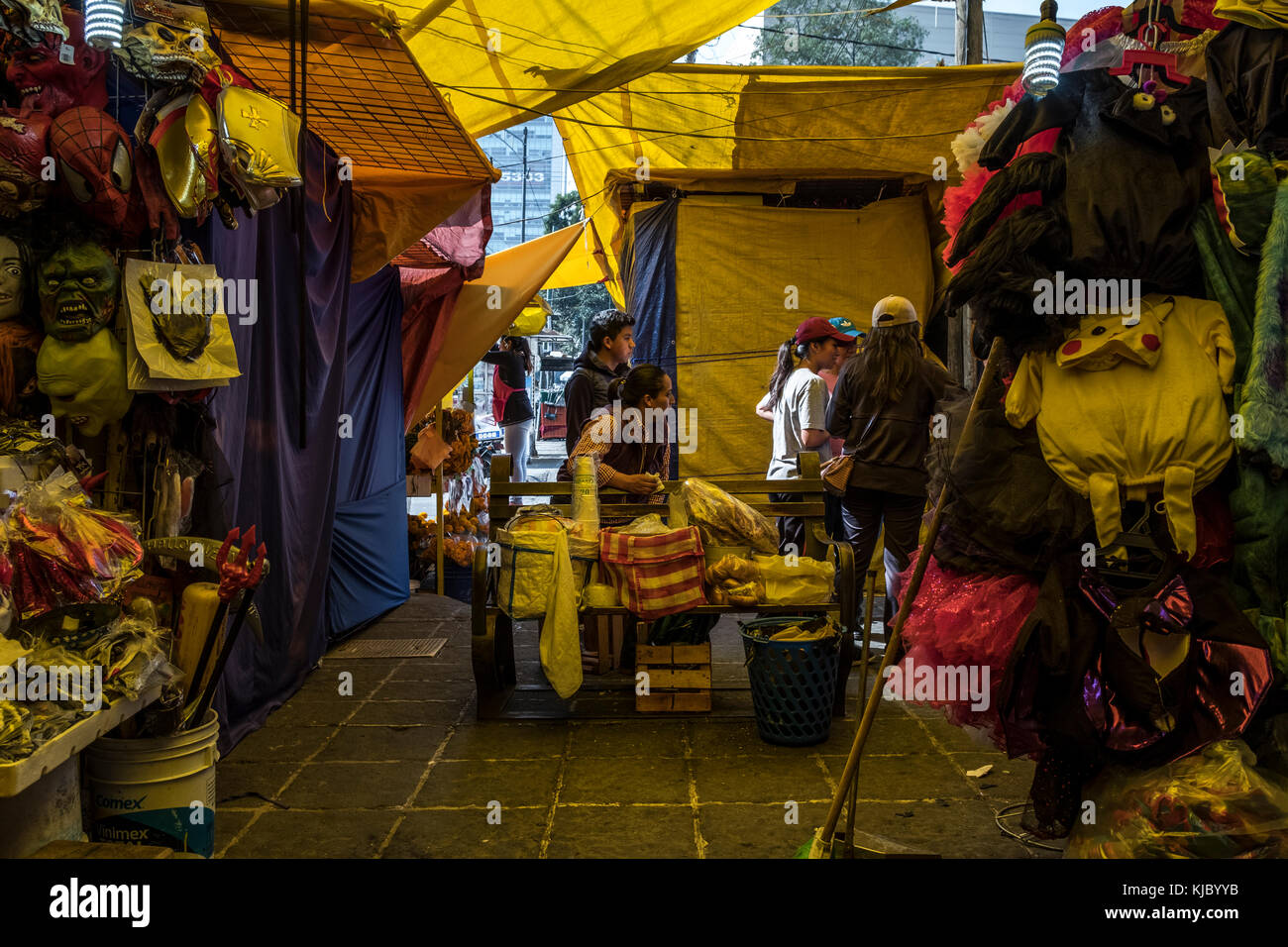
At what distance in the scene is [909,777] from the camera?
4020 mm

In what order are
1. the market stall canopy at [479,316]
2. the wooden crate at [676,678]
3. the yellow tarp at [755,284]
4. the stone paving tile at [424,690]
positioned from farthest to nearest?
the yellow tarp at [755,284]
the market stall canopy at [479,316]
the stone paving tile at [424,690]
the wooden crate at [676,678]

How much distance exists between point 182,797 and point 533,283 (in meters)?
5.81

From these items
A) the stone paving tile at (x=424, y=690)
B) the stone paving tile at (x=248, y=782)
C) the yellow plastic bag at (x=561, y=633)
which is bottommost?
the stone paving tile at (x=424, y=690)

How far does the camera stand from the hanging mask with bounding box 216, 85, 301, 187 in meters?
3.33

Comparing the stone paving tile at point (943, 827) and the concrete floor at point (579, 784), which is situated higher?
the stone paving tile at point (943, 827)

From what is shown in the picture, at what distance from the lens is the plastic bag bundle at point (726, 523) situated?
4.95 m

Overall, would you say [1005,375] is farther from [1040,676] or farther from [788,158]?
[788,158]

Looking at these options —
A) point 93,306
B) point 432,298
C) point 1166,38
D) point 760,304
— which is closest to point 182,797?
point 93,306

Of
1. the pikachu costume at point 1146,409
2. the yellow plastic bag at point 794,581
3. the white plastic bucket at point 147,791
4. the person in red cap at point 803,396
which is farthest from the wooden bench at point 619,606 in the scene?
the pikachu costume at point 1146,409

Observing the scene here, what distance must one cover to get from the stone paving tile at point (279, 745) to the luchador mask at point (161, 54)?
2.75 metres

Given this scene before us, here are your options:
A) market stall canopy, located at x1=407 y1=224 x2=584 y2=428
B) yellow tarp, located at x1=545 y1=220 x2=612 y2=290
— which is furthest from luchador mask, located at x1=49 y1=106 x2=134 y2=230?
yellow tarp, located at x1=545 y1=220 x2=612 y2=290

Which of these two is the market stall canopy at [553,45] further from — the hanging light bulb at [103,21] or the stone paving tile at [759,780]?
the stone paving tile at [759,780]

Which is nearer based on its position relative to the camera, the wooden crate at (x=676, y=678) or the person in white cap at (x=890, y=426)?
the wooden crate at (x=676, y=678)

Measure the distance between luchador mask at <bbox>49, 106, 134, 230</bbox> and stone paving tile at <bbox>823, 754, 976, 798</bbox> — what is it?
11.0ft
